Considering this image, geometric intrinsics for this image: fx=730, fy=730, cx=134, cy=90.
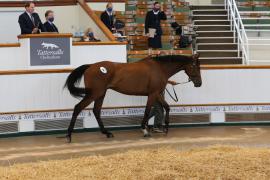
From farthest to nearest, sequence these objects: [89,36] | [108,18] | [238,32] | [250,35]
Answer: [250,35] → [238,32] → [108,18] → [89,36]

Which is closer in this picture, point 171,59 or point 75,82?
point 75,82

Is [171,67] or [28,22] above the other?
[28,22]

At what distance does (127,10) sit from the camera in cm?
2400

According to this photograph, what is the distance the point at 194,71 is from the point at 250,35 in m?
7.89

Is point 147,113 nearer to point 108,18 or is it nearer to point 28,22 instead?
point 28,22

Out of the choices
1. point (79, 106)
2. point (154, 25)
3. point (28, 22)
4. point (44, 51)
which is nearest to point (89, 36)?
point (28, 22)

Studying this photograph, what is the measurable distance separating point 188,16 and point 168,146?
10.7 m

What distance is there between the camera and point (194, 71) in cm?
1608

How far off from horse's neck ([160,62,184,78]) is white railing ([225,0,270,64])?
4070mm

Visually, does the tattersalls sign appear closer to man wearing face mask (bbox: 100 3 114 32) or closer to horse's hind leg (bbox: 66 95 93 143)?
horse's hind leg (bbox: 66 95 93 143)

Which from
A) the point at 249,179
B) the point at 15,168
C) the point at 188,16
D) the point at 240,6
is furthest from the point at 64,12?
the point at 249,179

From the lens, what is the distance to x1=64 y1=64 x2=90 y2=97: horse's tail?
15.2 meters

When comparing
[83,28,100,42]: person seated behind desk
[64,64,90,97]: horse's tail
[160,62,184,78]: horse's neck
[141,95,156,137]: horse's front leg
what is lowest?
[141,95,156,137]: horse's front leg

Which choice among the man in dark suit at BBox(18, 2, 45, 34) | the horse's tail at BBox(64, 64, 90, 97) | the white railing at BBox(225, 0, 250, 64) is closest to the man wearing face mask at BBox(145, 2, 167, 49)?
the white railing at BBox(225, 0, 250, 64)
